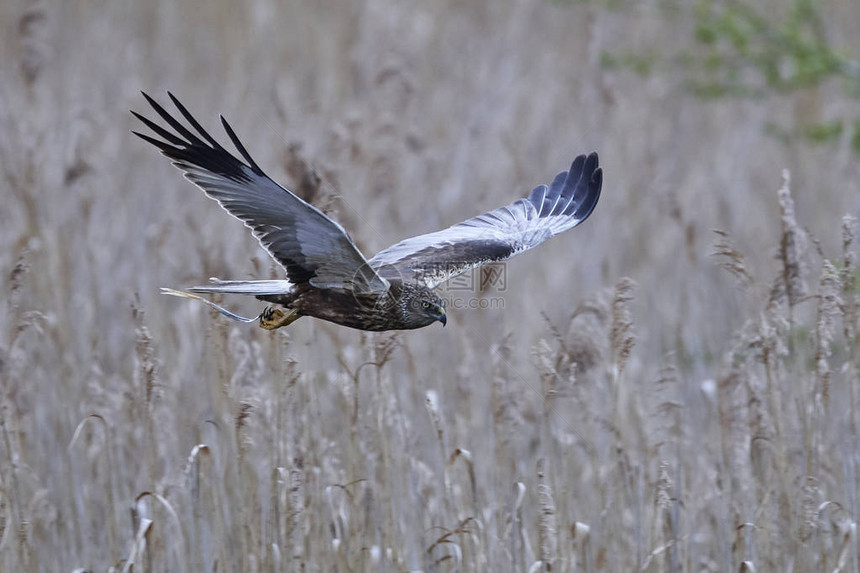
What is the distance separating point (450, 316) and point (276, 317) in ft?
5.05

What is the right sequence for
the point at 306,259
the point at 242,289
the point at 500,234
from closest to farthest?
1. the point at 242,289
2. the point at 306,259
3. the point at 500,234

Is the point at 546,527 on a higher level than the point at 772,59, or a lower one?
lower

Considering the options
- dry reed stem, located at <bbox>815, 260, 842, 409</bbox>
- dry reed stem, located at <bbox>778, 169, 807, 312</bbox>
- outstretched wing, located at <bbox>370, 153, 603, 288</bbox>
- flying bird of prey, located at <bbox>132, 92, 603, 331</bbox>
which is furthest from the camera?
outstretched wing, located at <bbox>370, 153, 603, 288</bbox>

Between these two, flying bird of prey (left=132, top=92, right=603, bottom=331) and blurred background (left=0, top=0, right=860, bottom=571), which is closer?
flying bird of prey (left=132, top=92, right=603, bottom=331)

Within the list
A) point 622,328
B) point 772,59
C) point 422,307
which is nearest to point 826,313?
point 622,328

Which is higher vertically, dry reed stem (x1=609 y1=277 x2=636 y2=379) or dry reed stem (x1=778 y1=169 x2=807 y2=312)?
dry reed stem (x1=778 y1=169 x2=807 y2=312)

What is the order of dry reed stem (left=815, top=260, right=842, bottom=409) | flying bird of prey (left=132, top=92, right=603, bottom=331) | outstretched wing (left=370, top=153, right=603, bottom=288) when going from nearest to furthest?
flying bird of prey (left=132, top=92, right=603, bottom=331)
dry reed stem (left=815, top=260, right=842, bottom=409)
outstretched wing (left=370, top=153, right=603, bottom=288)

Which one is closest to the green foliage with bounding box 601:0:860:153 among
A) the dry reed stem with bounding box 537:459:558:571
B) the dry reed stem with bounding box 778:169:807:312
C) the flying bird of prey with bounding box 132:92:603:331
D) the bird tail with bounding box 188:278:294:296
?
the dry reed stem with bounding box 778:169:807:312

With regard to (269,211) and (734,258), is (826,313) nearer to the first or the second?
(734,258)

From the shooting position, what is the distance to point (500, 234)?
4293 mm

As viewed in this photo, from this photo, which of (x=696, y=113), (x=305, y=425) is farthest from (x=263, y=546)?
(x=696, y=113)

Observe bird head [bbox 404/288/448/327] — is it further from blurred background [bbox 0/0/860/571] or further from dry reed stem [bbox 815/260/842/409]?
dry reed stem [bbox 815/260/842/409]

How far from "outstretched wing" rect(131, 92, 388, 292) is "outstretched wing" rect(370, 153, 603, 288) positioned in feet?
1.50

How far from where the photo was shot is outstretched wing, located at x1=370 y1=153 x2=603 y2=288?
12.3 feet
